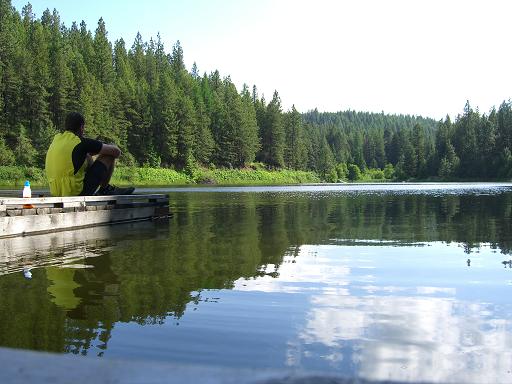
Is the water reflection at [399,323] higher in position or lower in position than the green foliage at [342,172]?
lower

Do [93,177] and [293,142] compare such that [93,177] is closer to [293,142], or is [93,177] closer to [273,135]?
[273,135]

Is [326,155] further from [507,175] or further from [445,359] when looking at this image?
[445,359]

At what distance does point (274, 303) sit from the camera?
5848 mm

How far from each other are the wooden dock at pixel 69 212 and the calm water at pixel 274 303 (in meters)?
0.77

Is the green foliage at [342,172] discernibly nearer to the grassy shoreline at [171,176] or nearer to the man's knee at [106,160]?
the grassy shoreline at [171,176]

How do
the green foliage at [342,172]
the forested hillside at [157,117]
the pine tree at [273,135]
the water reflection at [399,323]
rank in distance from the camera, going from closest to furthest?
the water reflection at [399,323] → the forested hillside at [157,117] → the pine tree at [273,135] → the green foliage at [342,172]

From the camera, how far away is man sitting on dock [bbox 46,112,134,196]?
13.3 meters

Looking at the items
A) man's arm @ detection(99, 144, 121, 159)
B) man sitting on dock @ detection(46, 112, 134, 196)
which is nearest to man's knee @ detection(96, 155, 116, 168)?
man sitting on dock @ detection(46, 112, 134, 196)

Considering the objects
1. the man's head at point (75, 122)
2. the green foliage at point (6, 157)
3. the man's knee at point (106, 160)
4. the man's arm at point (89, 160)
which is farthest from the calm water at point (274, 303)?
the green foliage at point (6, 157)

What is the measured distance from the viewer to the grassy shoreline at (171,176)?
70125 mm

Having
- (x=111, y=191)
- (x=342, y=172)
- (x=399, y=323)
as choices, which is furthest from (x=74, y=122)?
(x=342, y=172)

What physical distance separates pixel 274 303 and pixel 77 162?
938 cm

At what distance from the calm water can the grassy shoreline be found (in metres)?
62.7

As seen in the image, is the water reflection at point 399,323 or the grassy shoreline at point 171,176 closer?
the water reflection at point 399,323
